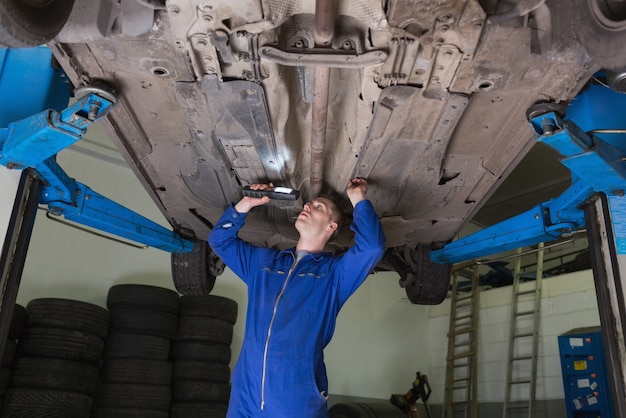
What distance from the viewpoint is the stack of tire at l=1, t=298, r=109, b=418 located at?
4.06 metres

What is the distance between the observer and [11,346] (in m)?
4.20

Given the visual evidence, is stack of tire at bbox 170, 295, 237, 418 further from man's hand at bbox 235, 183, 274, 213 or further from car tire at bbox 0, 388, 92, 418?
man's hand at bbox 235, 183, 274, 213

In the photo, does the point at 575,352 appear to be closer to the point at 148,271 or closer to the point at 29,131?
the point at 148,271

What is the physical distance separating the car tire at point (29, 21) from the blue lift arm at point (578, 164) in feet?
5.58

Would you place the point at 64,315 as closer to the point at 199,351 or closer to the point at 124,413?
the point at 124,413

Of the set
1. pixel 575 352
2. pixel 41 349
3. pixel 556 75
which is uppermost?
pixel 556 75

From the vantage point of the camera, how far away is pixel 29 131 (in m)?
2.03

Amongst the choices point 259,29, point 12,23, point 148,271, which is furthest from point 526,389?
point 12,23

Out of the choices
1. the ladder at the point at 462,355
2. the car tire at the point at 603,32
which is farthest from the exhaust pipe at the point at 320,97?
the ladder at the point at 462,355

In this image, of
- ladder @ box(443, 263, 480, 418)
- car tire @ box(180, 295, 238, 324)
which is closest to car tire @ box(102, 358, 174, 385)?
car tire @ box(180, 295, 238, 324)

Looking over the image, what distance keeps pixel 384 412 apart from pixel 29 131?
17.6 ft

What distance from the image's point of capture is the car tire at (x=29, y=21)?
1395mm

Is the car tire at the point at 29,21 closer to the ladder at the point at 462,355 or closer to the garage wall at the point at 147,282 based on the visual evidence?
the garage wall at the point at 147,282

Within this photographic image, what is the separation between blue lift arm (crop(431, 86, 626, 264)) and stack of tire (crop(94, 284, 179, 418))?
345cm
